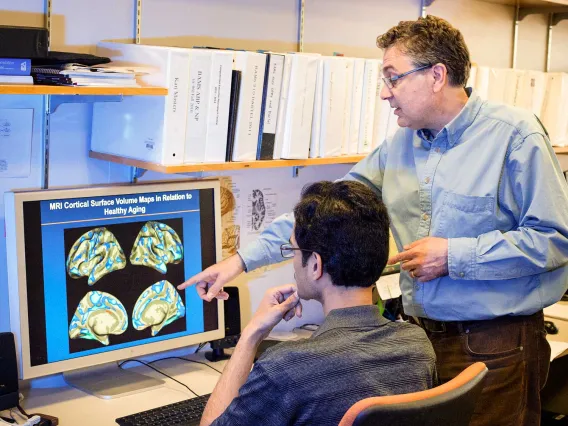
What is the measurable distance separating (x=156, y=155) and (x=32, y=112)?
38 cm

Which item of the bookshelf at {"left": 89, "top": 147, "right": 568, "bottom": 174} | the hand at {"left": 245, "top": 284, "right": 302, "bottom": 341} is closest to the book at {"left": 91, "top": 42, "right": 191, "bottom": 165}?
the bookshelf at {"left": 89, "top": 147, "right": 568, "bottom": 174}

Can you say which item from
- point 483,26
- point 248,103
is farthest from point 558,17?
point 248,103

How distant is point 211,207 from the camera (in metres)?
2.41

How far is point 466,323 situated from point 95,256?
102 cm

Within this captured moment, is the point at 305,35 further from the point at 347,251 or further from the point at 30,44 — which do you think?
the point at 347,251

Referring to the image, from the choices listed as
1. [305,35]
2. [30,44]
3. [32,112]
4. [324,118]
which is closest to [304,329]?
[324,118]

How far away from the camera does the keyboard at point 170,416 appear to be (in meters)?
1.98

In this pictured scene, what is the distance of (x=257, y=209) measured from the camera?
108 inches

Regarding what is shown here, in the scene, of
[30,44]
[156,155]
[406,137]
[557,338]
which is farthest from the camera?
[557,338]

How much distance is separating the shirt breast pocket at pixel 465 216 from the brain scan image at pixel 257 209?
79cm

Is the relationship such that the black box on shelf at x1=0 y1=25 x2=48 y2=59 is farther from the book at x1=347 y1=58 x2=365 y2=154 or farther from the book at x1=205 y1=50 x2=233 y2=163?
the book at x1=347 y1=58 x2=365 y2=154

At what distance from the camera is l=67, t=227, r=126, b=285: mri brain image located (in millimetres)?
2133

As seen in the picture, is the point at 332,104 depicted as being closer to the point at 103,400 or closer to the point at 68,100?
the point at 68,100

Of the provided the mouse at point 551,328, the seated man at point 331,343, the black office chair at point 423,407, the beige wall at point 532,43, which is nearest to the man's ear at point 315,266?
the seated man at point 331,343
